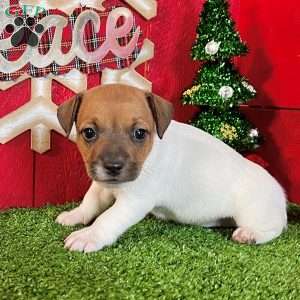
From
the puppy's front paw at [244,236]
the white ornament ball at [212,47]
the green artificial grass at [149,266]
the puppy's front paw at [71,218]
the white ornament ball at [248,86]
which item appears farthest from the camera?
the white ornament ball at [248,86]

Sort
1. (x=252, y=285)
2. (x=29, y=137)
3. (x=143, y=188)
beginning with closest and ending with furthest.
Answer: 1. (x=252, y=285)
2. (x=143, y=188)
3. (x=29, y=137)

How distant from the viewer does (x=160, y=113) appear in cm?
252

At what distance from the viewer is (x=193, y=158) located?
280cm

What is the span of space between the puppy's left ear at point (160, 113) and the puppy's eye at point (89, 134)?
0.29 metres

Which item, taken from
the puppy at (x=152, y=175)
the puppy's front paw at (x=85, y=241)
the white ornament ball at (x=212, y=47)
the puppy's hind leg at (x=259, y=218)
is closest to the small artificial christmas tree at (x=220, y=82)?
the white ornament ball at (x=212, y=47)

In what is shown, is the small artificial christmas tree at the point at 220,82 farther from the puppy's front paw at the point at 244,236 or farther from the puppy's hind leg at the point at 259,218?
the puppy's front paw at the point at 244,236

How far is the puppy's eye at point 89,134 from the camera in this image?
2428 millimetres

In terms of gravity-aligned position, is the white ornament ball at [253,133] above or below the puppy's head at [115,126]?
below

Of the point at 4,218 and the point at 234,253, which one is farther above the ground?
the point at 234,253

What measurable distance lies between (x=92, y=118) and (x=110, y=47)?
0.97 meters

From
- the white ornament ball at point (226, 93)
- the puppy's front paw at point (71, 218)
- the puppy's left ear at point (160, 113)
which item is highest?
the puppy's left ear at point (160, 113)

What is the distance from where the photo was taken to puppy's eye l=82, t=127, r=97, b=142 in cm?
243

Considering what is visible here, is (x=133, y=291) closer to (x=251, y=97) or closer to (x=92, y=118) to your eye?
(x=92, y=118)

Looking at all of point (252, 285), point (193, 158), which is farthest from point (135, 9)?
point (252, 285)
